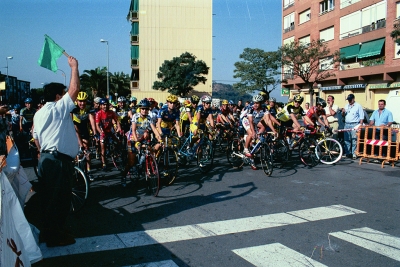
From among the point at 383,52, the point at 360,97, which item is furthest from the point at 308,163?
the point at 360,97

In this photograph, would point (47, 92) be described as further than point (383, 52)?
No

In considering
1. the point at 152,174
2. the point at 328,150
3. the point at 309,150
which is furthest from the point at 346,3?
the point at 152,174

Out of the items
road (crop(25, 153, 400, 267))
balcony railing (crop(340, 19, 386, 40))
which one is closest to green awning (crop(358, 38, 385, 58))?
balcony railing (crop(340, 19, 386, 40))

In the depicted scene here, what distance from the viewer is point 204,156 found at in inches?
397

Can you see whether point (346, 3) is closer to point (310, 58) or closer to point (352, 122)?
point (310, 58)

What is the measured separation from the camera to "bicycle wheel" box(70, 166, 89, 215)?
636 cm

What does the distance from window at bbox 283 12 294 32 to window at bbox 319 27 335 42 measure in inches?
248

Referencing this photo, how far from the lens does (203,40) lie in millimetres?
61344

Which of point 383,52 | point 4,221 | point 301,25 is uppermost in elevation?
point 301,25

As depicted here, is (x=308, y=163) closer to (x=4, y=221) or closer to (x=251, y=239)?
(x=251, y=239)

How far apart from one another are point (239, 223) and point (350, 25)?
35.2m

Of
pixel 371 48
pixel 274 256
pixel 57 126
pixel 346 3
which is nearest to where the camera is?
pixel 274 256

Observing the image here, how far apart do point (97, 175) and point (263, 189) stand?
429 cm

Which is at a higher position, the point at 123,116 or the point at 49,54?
the point at 49,54
